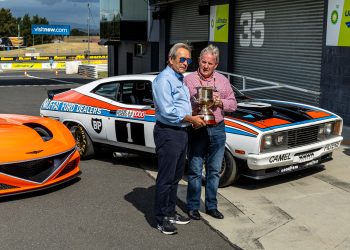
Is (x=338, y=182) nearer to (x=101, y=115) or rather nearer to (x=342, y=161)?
(x=342, y=161)

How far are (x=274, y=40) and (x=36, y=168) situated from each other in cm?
974

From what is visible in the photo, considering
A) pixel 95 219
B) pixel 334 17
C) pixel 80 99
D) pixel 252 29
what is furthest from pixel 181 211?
pixel 252 29

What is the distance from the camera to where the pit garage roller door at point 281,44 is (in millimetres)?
11922

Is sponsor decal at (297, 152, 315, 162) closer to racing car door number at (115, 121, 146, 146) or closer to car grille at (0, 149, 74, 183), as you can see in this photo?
racing car door number at (115, 121, 146, 146)

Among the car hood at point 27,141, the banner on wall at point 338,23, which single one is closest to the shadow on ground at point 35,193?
the car hood at point 27,141

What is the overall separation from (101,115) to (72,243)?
3.17 m

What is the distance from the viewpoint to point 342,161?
23.6 feet

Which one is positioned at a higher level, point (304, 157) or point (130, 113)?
point (130, 113)

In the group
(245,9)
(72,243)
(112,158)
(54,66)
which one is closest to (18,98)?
(245,9)

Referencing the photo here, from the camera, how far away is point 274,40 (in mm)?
13680

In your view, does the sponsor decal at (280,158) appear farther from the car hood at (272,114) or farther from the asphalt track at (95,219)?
the asphalt track at (95,219)

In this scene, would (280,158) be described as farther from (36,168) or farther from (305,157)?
(36,168)

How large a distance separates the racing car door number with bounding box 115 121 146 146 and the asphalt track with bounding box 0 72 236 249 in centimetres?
48

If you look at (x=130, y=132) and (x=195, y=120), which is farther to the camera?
(x=130, y=132)
